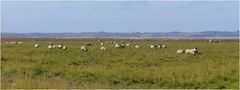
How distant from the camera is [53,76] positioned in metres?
19.1

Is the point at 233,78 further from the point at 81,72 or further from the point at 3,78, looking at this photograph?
the point at 3,78

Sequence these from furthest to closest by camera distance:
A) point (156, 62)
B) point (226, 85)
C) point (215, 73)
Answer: point (156, 62), point (215, 73), point (226, 85)

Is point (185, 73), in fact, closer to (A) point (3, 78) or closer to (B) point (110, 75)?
(B) point (110, 75)

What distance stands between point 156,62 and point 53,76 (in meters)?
8.21

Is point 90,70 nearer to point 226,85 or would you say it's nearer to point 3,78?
point 3,78

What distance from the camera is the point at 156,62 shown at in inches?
1014

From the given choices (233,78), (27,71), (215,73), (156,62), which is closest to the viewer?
(233,78)

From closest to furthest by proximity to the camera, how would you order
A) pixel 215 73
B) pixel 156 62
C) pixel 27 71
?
pixel 215 73, pixel 27 71, pixel 156 62

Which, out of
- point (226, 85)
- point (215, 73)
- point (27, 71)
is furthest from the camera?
point (27, 71)

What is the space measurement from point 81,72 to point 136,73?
2.33 meters

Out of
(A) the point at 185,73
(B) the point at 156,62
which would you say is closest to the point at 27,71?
(A) the point at 185,73

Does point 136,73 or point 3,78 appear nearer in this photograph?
point 3,78

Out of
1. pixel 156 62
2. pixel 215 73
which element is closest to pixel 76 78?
pixel 215 73

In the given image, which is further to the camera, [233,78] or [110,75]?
[110,75]
